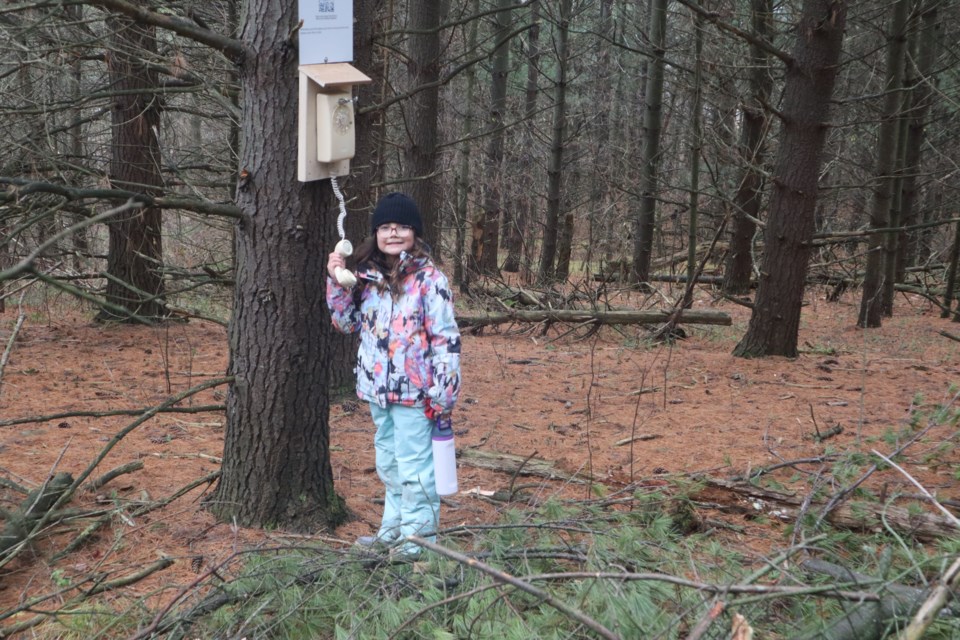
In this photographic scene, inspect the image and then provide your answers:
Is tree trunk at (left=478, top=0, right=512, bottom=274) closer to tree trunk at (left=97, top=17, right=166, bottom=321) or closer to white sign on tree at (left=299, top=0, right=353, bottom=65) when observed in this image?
tree trunk at (left=97, top=17, right=166, bottom=321)

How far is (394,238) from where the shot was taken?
3.71 meters

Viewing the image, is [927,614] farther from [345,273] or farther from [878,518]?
[345,273]

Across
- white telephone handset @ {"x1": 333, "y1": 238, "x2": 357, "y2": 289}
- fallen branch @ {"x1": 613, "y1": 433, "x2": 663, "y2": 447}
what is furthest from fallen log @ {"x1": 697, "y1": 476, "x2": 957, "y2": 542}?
white telephone handset @ {"x1": 333, "y1": 238, "x2": 357, "y2": 289}

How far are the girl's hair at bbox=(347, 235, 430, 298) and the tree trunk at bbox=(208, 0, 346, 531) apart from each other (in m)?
0.18

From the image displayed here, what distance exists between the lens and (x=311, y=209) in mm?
3652

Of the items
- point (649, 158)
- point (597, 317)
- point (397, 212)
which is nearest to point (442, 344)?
point (397, 212)

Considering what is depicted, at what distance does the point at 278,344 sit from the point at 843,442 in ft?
12.3

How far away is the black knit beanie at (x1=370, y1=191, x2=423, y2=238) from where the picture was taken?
3680 mm

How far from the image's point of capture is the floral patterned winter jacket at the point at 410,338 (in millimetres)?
3557

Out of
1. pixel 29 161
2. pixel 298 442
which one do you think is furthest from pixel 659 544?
pixel 29 161

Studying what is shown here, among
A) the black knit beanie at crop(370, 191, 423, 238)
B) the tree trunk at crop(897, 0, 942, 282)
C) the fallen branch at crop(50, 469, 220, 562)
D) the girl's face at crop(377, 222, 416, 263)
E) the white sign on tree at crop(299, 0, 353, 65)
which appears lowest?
the fallen branch at crop(50, 469, 220, 562)

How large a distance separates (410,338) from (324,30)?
1.41 metres

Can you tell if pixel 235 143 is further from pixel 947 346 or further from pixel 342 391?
pixel 947 346

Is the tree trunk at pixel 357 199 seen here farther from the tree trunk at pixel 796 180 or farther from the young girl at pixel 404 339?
the tree trunk at pixel 796 180
